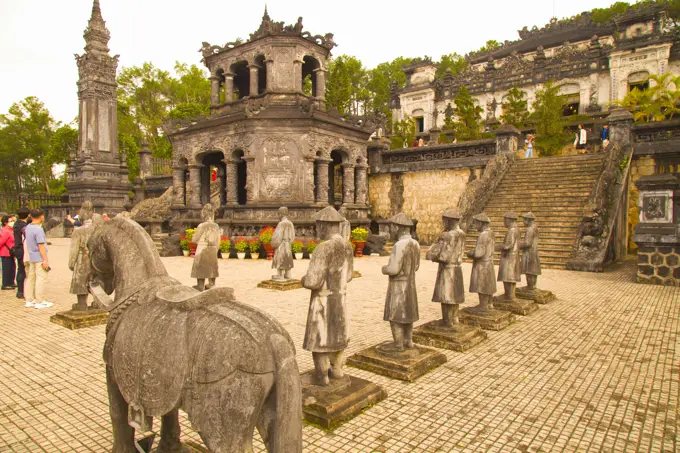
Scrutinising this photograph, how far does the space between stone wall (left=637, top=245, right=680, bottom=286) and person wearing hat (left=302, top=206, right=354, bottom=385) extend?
9.78 metres

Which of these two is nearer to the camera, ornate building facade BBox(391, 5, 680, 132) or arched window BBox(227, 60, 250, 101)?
arched window BBox(227, 60, 250, 101)

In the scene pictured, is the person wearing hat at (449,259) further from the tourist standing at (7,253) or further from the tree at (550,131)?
the tree at (550,131)

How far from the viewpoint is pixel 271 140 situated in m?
17.5

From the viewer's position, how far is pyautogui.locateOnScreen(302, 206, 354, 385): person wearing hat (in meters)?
4.49

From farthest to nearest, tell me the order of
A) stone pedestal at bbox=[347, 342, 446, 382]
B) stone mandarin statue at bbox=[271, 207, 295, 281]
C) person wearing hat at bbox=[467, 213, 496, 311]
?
stone mandarin statue at bbox=[271, 207, 295, 281]
person wearing hat at bbox=[467, 213, 496, 311]
stone pedestal at bbox=[347, 342, 446, 382]

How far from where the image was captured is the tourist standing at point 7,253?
9.76m

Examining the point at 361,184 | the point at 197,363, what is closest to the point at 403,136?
the point at 361,184

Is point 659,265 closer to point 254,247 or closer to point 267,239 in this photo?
point 267,239

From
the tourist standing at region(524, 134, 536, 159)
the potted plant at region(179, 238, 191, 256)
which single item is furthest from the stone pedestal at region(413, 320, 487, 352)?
the tourist standing at region(524, 134, 536, 159)

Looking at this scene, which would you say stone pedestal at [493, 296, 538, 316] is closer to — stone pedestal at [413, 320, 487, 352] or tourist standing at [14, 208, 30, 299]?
stone pedestal at [413, 320, 487, 352]

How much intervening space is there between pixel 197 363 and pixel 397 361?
3353mm

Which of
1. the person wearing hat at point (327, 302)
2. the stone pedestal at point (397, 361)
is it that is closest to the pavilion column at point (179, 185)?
the stone pedestal at point (397, 361)

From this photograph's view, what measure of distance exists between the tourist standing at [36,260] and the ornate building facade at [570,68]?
80.6 feet

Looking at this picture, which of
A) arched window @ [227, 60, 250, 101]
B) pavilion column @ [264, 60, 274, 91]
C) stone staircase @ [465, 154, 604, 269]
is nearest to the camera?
stone staircase @ [465, 154, 604, 269]
